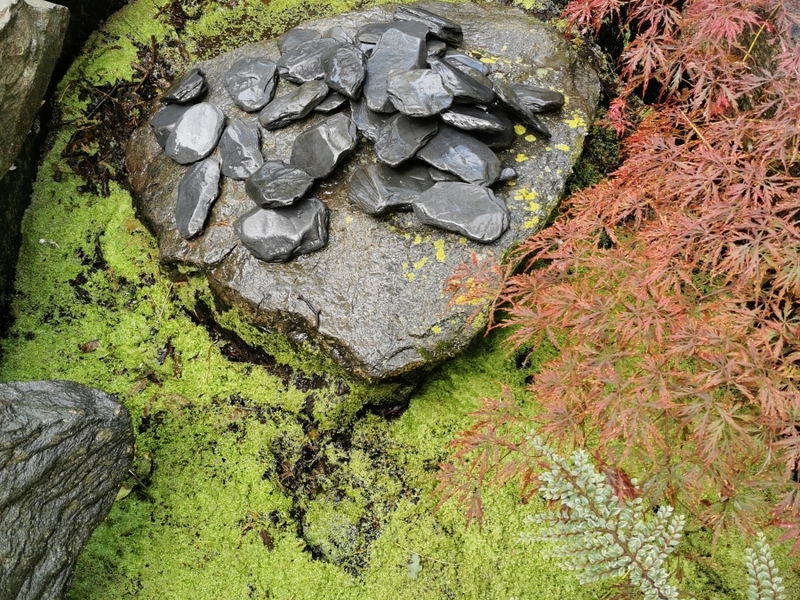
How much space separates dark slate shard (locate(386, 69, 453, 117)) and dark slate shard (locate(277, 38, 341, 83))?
51 centimetres

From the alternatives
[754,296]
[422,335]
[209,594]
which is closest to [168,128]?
[422,335]

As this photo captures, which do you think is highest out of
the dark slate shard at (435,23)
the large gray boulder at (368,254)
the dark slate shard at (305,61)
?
the dark slate shard at (435,23)

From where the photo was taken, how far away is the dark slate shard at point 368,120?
270 cm

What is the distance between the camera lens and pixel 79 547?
7.27 ft

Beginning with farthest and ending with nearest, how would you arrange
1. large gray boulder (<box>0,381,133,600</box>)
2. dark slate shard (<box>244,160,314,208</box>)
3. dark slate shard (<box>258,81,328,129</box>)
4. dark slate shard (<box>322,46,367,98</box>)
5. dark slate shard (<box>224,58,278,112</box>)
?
dark slate shard (<box>224,58,278,112</box>) → dark slate shard (<box>258,81,328,129</box>) → dark slate shard (<box>322,46,367,98</box>) → dark slate shard (<box>244,160,314,208</box>) → large gray boulder (<box>0,381,133,600</box>)

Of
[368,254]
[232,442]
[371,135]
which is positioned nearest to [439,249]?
[368,254]

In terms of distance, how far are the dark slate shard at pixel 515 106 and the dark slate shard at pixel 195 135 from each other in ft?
4.19

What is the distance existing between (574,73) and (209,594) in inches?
111

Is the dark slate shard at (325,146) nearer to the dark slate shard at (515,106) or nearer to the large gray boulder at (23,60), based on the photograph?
the dark slate shard at (515,106)

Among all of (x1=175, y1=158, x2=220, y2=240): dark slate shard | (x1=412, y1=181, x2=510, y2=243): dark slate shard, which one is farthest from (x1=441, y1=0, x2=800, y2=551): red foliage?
(x1=175, y1=158, x2=220, y2=240): dark slate shard

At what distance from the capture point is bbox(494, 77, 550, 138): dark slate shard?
2.63 meters

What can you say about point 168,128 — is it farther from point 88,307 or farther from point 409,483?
point 409,483

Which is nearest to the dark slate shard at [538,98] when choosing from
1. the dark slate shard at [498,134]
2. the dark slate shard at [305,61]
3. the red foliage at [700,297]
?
the dark slate shard at [498,134]

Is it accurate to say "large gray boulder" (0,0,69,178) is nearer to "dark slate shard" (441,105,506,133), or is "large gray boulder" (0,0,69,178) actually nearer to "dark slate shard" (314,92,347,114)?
"dark slate shard" (314,92,347,114)
